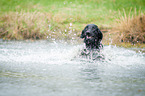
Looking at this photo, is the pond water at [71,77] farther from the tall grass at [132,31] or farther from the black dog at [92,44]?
the tall grass at [132,31]

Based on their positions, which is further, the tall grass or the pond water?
the tall grass

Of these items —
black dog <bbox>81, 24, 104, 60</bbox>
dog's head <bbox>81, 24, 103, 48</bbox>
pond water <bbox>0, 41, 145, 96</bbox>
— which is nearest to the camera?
pond water <bbox>0, 41, 145, 96</bbox>

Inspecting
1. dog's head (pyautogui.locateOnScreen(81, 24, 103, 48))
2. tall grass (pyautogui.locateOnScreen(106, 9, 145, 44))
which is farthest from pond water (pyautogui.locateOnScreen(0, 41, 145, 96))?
tall grass (pyautogui.locateOnScreen(106, 9, 145, 44))

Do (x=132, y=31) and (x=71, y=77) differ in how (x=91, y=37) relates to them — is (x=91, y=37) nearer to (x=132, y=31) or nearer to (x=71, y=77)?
(x=71, y=77)

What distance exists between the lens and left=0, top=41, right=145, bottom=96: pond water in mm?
4375

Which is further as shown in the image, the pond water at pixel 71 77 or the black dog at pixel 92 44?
the black dog at pixel 92 44

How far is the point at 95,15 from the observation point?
26.4m

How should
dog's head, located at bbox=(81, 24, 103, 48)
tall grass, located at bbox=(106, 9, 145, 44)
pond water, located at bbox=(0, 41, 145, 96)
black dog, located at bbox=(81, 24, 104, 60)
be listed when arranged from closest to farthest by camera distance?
1. pond water, located at bbox=(0, 41, 145, 96)
2. black dog, located at bbox=(81, 24, 104, 60)
3. dog's head, located at bbox=(81, 24, 103, 48)
4. tall grass, located at bbox=(106, 9, 145, 44)

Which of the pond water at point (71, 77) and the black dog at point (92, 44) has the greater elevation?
the black dog at point (92, 44)

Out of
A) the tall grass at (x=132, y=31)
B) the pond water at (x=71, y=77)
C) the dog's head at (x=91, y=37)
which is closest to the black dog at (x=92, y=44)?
the dog's head at (x=91, y=37)

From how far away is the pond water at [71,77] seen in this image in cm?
438

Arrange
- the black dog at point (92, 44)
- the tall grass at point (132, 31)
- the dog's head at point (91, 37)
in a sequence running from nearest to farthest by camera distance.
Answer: the black dog at point (92, 44), the dog's head at point (91, 37), the tall grass at point (132, 31)

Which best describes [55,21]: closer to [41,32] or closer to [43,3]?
[41,32]

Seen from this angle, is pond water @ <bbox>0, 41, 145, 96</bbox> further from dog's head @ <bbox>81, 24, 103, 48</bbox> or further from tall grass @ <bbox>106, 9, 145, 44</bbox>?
tall grass @ <bbox>106, 9, 145, 44</bbox>
